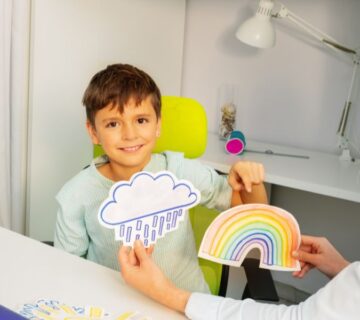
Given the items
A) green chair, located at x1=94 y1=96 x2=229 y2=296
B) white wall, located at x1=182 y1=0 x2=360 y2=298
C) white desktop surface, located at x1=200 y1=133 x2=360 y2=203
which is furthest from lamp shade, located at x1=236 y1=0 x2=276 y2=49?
green chair, located at x1=94 y1=96 x2=229 y2=296

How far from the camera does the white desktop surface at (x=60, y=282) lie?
0.95 m

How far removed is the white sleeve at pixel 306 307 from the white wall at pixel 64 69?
1233mm

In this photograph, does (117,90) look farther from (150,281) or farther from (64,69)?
(64,69)

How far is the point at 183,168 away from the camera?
1.40m

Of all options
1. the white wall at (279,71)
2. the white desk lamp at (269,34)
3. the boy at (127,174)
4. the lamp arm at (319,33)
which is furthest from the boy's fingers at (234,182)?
the white wall at (279,71)

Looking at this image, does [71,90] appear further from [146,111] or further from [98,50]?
[146,111]

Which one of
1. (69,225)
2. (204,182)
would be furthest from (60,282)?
(204,182)

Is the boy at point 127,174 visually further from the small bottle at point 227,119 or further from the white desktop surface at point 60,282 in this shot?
the small bottle at point 227,119

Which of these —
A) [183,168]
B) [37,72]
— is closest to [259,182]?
[183,168]

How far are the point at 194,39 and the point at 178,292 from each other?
72.1 inches

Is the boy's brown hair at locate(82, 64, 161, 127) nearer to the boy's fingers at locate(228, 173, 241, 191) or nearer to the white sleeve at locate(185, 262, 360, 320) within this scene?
the boy's fingers at locate(228, 173, 241, 191)

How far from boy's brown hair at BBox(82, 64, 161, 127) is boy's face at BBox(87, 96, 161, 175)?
0.04ft

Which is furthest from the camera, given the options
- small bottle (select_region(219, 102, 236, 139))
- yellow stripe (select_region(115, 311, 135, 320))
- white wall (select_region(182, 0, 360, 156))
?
small bottle (select_region(219, 102, 236, 139))

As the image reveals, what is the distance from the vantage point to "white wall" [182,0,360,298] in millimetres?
2162
